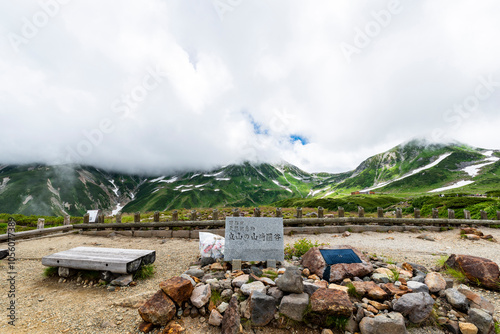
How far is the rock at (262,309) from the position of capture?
4070mm

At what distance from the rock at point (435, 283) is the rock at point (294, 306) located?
10.2ft

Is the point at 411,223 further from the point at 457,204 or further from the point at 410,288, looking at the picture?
the point at 457,204

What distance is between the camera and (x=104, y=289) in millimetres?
5555

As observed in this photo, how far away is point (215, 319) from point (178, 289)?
0.98 metres

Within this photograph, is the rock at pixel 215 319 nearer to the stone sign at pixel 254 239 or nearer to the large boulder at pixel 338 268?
the stone sign at pixel 254 239

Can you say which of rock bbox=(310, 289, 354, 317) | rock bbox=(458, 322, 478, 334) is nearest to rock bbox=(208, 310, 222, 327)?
rock bbox=(310, 289, 354, 317)

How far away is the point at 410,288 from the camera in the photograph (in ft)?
15.0

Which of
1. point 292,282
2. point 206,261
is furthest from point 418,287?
point 206,261

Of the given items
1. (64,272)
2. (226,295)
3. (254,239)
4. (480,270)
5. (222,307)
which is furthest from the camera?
(254,239)

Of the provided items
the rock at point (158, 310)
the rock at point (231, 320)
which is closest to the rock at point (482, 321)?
the rock at point (231, 320)

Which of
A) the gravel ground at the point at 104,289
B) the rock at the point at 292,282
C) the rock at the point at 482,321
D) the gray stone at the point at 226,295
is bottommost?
the gravel ground at the point at 104,289

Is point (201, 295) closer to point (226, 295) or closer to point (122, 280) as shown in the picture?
point (226, 295)

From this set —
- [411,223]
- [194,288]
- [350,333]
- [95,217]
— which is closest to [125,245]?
[95,217]

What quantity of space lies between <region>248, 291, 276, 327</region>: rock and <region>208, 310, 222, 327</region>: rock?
654mm
